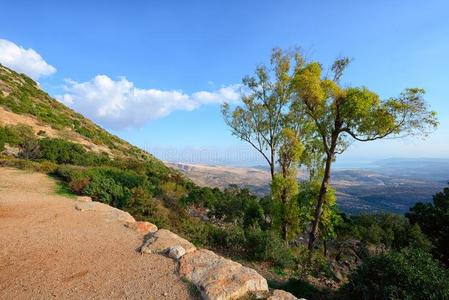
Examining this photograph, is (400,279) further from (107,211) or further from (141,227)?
(107,211)

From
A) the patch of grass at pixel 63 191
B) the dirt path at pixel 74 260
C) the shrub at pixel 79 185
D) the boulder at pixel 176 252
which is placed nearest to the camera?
the dirt path at pixel 74 260

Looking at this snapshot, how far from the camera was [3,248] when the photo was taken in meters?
7.54

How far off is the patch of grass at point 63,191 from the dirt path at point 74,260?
2.63m

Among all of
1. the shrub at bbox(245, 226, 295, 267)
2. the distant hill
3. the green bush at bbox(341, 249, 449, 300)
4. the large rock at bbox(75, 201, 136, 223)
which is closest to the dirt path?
the large rock at bbox(75, 201, 136, 223)

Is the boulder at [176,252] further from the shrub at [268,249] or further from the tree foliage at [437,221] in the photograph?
the tree foliage at [437,221]

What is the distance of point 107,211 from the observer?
1158 centimetres

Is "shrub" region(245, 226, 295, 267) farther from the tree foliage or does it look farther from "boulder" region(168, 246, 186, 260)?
the tree foliage

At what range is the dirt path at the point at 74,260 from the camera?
572 centimetres

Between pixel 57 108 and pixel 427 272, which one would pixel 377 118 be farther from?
pixel 57 108

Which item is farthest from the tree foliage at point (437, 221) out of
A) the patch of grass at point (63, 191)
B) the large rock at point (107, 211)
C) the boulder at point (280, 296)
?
the patch of grass at point (63, 191)

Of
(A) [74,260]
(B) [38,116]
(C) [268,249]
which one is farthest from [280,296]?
(B) [38,116]

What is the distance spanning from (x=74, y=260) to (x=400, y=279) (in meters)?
6.97

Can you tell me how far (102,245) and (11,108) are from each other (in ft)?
108

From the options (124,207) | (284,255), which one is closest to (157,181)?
(124,207)
